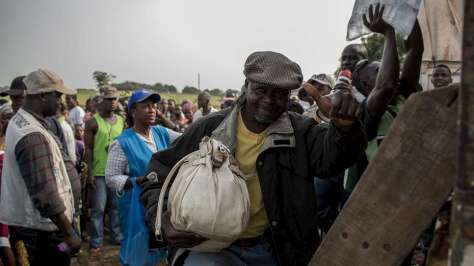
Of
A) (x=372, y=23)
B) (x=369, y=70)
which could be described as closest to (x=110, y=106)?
(x=369, y=70)

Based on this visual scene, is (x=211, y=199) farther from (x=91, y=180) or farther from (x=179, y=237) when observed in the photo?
(x=91, y=180)

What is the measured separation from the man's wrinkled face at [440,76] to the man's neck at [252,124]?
61.6 inches

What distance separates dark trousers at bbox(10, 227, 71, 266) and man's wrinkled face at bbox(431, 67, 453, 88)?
9.49 feet

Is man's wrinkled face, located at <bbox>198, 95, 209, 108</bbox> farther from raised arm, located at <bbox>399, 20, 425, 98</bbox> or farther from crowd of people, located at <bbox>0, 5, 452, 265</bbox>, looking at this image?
raised arm, located at <bbox>399, 20, 425, 98</bbox>

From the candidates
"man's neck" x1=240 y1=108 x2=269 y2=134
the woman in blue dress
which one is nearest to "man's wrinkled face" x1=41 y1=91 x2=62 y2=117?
the woman in blue dress

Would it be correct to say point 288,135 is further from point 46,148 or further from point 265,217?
point 46,148

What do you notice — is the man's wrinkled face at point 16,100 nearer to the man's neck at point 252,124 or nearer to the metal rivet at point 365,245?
the man's neck at point 252,124

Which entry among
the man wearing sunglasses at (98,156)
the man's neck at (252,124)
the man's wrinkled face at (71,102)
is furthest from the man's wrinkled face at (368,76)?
the man's wrinkled face at (71,102)

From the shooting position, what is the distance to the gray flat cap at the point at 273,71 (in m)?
2.40

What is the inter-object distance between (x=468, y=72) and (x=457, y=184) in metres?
0.23

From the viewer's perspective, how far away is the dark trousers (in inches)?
134

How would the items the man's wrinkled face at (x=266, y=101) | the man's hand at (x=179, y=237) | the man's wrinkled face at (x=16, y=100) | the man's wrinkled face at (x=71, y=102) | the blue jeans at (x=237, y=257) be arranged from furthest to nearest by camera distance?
the man's wrinkled face at (x=71, y=102), the man's wrinkled face at (x=16, y=100), the man's wrinkled face at (x=266, y=101), the blue jeans at (x=237, y=257), the man's hand at (x=179, y=237)

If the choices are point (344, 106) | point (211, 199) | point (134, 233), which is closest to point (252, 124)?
Result: point (211, 199)

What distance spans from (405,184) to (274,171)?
3.80ft
